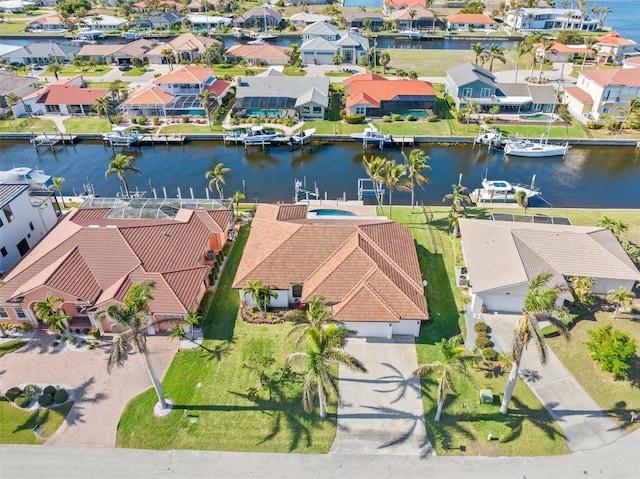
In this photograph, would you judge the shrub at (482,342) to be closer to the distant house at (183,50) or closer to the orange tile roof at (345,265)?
the orange tile roof at (345,265)

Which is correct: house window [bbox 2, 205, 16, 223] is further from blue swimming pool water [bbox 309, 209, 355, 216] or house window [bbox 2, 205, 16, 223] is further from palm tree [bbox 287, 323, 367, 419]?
palm tree [bbox 287, 323, 367, 419]

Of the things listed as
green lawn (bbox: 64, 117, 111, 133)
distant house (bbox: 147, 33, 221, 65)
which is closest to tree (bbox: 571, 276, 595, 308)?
green lawn (bbox: 64, 117, 111, 133)

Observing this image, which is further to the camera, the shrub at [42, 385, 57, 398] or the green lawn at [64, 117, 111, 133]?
the green lawn at [64, 117, 111, 133]

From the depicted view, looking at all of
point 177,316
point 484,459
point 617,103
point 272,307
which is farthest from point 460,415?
point 617,103

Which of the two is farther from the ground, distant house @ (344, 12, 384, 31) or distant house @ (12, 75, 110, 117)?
distant house @ (344, 12, 384, 31)

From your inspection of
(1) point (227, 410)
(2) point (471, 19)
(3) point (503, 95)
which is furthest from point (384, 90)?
(2) point (471, 19)

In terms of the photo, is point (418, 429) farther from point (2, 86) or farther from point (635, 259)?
point (2, 86)
